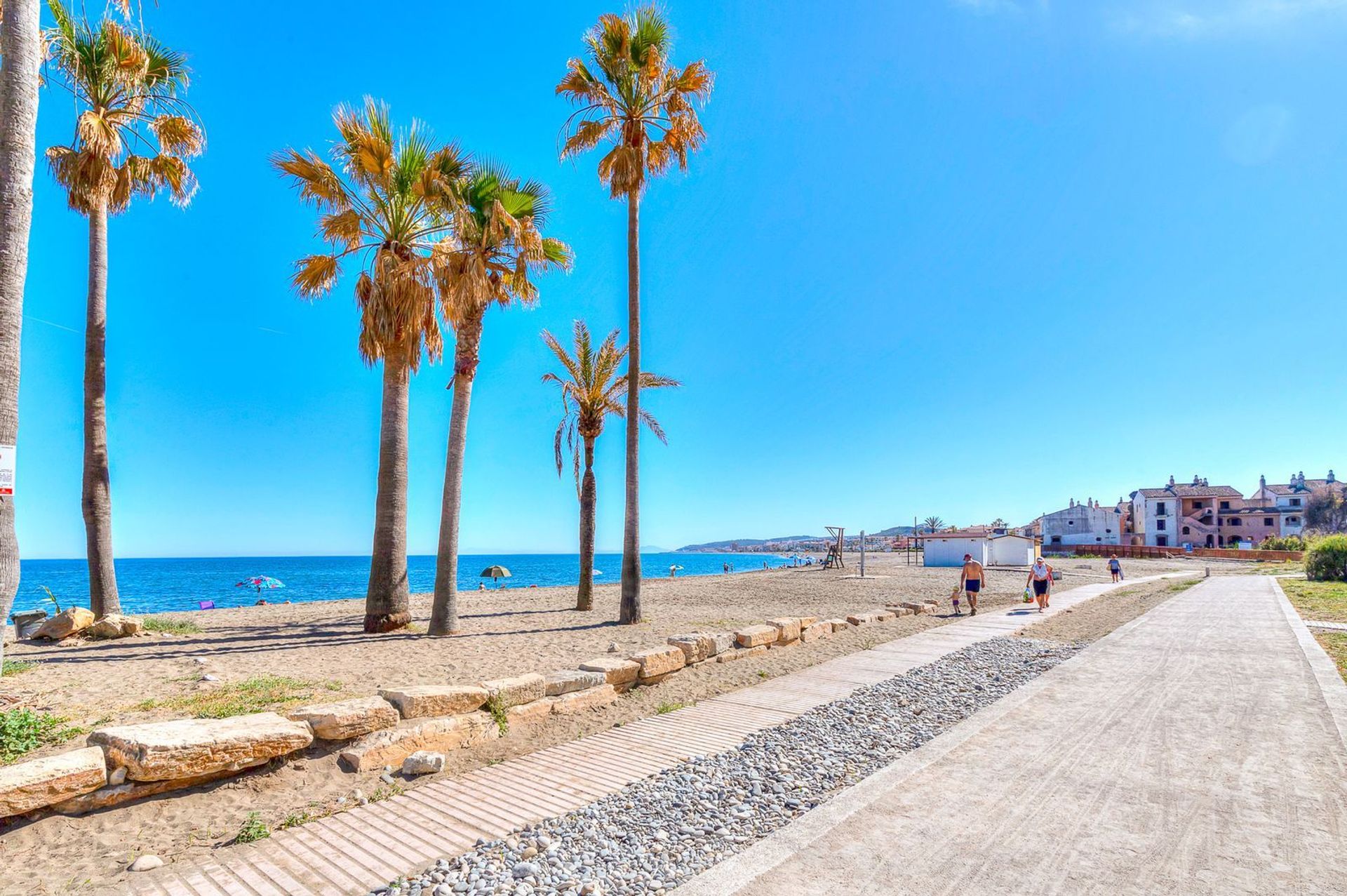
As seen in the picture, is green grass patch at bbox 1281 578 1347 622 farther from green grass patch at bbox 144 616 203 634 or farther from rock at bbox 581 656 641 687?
green grass patch at bbox 144 616 203 634

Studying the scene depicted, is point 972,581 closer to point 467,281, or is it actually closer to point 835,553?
point 467,281

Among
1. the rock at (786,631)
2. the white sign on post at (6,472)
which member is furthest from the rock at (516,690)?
the rock at (786,631)

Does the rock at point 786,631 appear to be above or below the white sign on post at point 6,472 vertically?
below

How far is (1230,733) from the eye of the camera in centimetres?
564

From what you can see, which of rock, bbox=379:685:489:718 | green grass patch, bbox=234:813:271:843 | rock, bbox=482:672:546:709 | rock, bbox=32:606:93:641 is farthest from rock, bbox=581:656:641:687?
rock, bbox=32:606:93:641

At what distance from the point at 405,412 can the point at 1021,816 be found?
38.8 ft

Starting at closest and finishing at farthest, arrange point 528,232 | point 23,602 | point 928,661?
point 928,661, point 528,232, point 23,602

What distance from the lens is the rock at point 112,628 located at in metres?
11.5

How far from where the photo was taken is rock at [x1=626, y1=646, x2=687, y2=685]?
8.40 meters

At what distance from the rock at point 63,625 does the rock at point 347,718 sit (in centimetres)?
929

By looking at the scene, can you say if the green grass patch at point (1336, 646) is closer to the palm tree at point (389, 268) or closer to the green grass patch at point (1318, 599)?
the green grass patch at point (1318, 599)

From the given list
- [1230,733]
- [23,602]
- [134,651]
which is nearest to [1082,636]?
[1230,733]

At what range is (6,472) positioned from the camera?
15.1ft

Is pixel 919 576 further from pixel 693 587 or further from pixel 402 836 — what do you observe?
pixel 402 836
